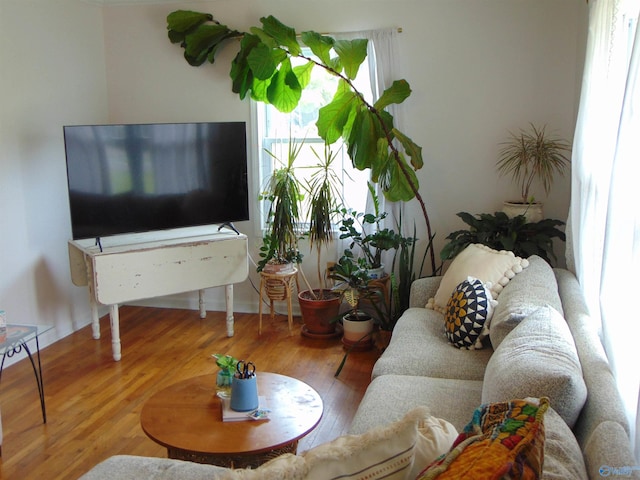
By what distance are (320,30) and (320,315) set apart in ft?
6.47

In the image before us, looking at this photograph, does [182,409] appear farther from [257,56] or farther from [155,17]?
[155,17]

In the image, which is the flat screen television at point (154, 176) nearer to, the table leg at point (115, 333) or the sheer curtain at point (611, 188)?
the table leg at point (115, 333)

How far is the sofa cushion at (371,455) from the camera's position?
1.24 meters

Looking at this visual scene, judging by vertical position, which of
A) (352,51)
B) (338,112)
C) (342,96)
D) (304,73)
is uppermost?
(352,51)

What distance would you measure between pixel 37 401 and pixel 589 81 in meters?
3.21

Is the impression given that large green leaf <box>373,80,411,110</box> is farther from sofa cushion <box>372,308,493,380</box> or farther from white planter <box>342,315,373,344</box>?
sofa cushion <box>372,308,493,380</box>

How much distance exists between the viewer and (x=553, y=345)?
6.72 ft

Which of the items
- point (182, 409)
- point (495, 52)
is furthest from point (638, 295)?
point (495, 52)

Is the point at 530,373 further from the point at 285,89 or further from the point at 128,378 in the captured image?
the point at 285,89

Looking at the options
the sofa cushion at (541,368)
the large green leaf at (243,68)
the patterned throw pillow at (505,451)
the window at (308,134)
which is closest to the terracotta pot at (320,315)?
the window at (308,134)

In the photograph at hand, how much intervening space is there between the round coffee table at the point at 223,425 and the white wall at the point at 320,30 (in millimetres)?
1926

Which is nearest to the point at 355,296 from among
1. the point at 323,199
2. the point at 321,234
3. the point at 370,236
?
the point at 370,236

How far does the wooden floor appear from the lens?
2980 mm

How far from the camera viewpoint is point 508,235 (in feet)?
12.8
